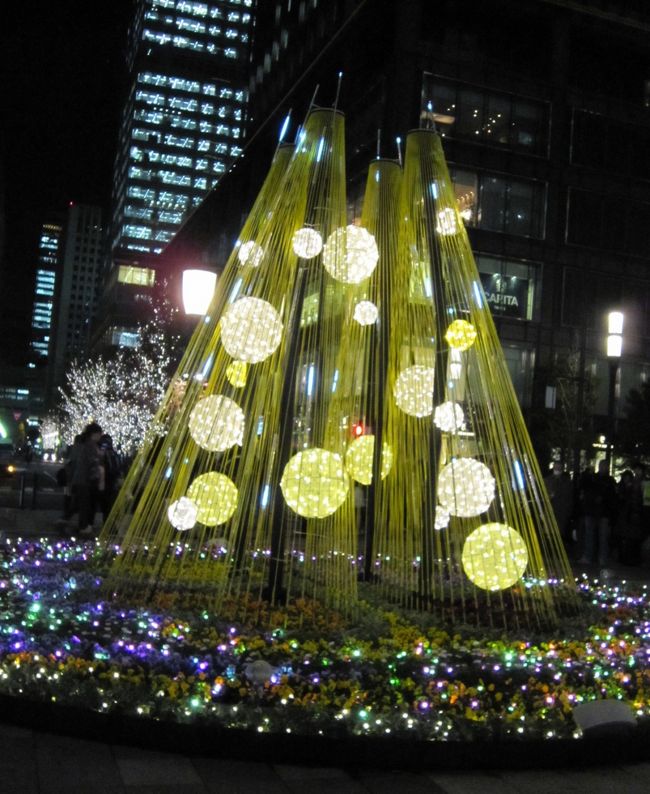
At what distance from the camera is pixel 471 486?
8.96 metres

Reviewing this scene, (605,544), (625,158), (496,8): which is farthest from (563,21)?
(605,544)

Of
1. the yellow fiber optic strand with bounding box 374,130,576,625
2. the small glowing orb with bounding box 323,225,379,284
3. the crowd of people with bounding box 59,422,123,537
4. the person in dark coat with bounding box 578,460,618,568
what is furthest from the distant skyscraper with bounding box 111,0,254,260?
the small glowing orb with bounding box 323,225,379,284

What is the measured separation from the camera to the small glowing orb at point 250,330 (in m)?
8.53

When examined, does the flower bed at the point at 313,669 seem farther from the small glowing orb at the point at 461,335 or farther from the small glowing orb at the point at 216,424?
the small glowing orb at the point at 461,335

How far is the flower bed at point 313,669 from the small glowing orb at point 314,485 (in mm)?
1028

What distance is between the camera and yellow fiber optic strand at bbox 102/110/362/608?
8.70 meters

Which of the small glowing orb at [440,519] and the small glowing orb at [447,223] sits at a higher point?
the small glowing orb at [447,223]

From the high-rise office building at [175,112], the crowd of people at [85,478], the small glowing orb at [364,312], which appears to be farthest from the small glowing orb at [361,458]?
the high-rise office building at [175,112]

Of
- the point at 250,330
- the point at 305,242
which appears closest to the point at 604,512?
the point at 305,242

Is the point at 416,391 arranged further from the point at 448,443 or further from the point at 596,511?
the point at 596,511

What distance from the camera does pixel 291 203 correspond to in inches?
364

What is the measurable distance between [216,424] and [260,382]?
0.63m

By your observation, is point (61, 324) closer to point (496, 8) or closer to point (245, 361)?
point (496, 8)

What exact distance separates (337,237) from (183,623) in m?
3.78
